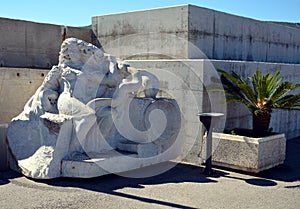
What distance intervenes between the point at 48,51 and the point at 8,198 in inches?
201

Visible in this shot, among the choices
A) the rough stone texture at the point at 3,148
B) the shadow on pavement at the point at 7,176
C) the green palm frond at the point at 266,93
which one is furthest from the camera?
the rough stone texture at the point at 3,148

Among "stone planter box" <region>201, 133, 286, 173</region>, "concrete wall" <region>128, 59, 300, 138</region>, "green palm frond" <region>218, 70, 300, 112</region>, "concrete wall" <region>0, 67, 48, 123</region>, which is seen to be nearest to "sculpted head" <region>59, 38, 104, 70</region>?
"concrete wall" <region>128, 59, 300, 138</region>

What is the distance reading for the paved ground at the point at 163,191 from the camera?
5.07 metres

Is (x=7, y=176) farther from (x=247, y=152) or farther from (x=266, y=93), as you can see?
(x=266, y=93)

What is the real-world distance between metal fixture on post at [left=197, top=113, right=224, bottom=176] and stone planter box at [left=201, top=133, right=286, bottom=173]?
1.38 ft

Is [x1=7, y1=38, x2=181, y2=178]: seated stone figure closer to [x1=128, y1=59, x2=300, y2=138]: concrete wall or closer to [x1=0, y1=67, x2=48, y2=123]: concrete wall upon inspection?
[x1=128, y1=59, x2=300, y2=138]: concrete wall

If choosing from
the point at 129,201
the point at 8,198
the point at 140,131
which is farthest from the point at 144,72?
the point at 8,198

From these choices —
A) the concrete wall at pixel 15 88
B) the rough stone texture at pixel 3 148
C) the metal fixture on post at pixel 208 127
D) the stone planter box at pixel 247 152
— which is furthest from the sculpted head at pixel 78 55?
the stone planter box at pixel 247 152

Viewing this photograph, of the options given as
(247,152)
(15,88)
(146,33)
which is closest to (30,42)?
(15,88)

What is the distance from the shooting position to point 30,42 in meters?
9.20

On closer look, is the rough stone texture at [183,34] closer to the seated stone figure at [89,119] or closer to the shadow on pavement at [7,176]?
the seated stone figure at [89,119]

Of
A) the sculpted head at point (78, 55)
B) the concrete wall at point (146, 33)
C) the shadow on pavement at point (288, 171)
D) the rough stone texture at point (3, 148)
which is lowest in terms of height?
the shadow on pavement at point (288, 171)

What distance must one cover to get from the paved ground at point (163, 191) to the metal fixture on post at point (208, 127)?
179mm

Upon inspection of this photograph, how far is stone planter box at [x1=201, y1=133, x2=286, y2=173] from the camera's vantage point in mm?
6477
